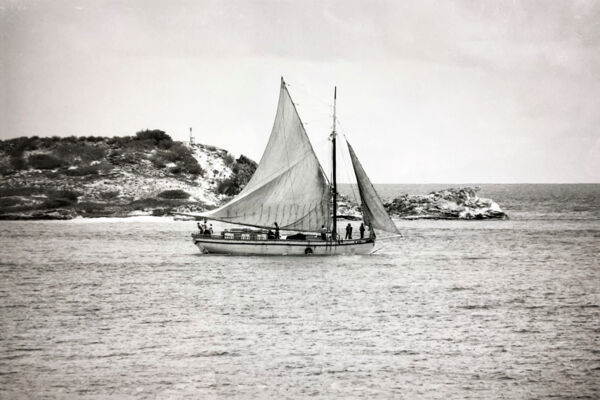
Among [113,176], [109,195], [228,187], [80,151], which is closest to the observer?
[109,195]

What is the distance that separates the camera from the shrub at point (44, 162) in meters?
127

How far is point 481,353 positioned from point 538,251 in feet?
129

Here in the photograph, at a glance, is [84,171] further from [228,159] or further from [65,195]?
[228,159]

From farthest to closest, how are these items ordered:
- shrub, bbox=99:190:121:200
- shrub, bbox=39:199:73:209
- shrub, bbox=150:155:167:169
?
shrub, bbox=150:155:167:169 → shrub, bbox=99:190:121:200 → shrub, bbox=39:199:73:209

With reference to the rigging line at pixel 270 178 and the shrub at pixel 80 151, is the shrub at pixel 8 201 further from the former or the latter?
the rigging line at pixel 270 178

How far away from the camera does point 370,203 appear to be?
5853cm

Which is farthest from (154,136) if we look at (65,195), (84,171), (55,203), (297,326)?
(297,326)

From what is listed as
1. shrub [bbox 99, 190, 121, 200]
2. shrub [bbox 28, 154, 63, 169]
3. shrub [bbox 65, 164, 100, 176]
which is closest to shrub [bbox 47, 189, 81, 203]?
shrub [bbox 99, 190, 121, 200]

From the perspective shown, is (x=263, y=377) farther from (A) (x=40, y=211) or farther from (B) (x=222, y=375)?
(A) (x=40, y=211)

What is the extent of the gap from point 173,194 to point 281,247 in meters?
60.3

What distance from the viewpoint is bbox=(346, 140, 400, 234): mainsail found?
58.2m

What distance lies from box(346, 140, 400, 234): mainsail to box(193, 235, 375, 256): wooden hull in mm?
2860

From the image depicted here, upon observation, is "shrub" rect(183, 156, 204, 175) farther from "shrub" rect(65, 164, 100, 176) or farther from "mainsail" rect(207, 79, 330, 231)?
"mainsail" rect(207, 79, 330, 231)

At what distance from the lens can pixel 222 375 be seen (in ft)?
83.1
